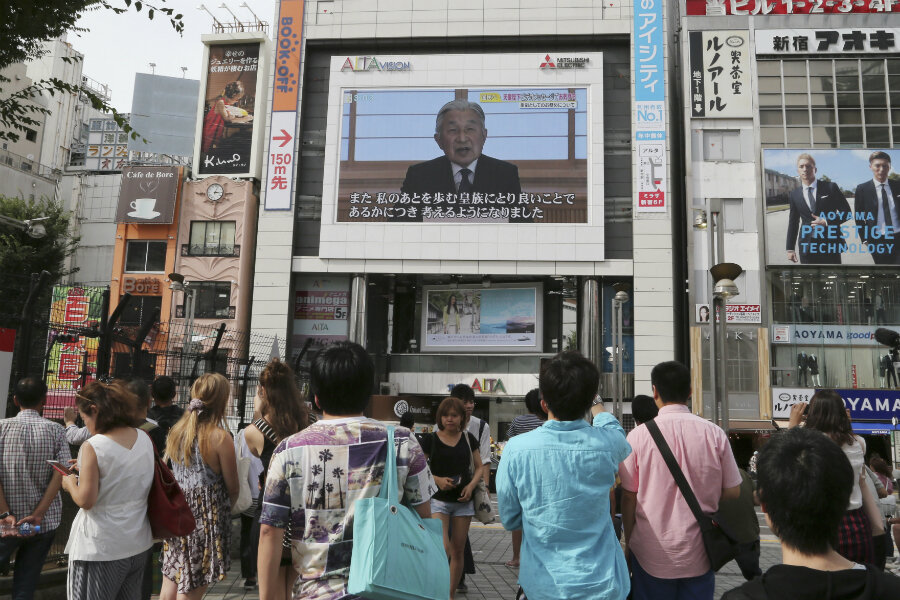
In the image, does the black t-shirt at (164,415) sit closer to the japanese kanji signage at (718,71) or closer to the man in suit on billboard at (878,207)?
the japanese kanji signage at (718,71)

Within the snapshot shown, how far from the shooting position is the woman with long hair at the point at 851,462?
403 centimetres

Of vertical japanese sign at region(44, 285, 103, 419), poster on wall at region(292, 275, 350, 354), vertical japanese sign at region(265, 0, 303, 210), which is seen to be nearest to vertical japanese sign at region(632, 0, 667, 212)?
poster on wall at region(292, 275, 350, 354)

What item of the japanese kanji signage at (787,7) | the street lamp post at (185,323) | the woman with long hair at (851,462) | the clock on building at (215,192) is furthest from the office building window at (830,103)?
the woman with long hair at (851,462)

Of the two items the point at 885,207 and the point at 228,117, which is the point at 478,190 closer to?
the point at 228,117

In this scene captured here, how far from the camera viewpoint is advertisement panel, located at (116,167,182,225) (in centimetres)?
3506

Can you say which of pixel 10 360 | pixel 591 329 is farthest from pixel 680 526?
pixel 591 329

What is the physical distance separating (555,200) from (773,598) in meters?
30.9

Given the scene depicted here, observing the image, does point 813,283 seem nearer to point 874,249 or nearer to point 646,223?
point 874,249

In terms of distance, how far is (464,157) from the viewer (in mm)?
32938

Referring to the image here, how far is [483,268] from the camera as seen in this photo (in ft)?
107

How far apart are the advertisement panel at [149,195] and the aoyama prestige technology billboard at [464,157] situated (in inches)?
292

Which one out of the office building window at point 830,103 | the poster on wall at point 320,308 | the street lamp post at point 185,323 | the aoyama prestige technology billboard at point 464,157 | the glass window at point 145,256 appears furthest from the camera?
the glass window at point 145,256

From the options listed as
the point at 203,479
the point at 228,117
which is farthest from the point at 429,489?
the point at 228,117

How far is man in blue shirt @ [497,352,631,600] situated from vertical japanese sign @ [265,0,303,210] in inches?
1242
